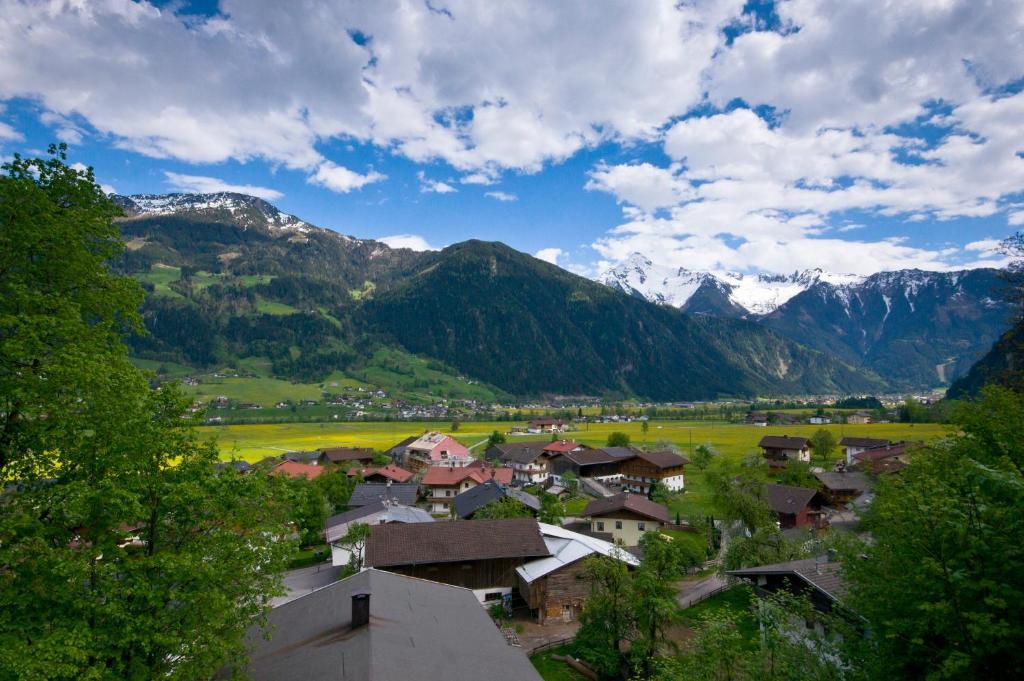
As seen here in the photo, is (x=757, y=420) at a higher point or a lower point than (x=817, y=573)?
lower

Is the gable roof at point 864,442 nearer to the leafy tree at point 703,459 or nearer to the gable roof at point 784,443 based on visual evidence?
the gable roof at point 784,443

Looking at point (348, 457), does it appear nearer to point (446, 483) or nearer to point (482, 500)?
point (446, 483)

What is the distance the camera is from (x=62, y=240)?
12.4m

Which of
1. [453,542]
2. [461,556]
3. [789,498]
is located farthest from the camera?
[789,498]

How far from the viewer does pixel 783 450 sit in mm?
96438

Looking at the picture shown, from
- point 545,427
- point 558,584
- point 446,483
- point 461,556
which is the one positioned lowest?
point 545,427

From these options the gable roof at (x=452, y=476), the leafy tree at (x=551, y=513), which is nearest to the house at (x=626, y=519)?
the leafy tree at (x=551, y=513)

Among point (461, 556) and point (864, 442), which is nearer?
point (461, 556)

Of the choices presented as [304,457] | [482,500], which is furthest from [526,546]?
[304,457]

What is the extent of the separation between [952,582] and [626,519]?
167 feet

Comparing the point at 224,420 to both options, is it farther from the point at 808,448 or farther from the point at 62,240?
the point at 62,240

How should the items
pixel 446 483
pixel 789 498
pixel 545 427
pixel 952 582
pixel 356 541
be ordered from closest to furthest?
pixel 952 582 → pixel 356 541 → pixel 789 498 → pixel 446 483 → pixel 545 427

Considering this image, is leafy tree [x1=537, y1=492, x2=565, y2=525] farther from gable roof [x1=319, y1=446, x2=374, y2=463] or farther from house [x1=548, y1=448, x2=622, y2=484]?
gable roof [x1=319, y1=446, x2=374, y2=463]

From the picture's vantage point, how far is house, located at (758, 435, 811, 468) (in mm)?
94562
